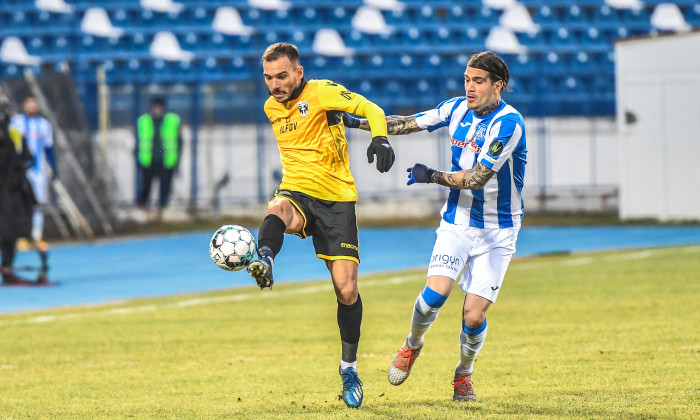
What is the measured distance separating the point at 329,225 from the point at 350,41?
62.6 feet

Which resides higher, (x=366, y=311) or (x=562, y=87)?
(x=562, y=87)

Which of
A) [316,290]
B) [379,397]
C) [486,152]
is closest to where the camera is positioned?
[486,152]

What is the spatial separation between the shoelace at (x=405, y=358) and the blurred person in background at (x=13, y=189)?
7837 millimetres

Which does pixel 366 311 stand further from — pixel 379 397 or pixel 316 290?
pixel 379 397

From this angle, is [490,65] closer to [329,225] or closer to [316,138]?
[316,138]

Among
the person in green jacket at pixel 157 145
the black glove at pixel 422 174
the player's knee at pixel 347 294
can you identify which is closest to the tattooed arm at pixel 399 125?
the black glove at pixel 422 174

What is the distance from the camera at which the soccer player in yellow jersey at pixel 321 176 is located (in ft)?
19.2

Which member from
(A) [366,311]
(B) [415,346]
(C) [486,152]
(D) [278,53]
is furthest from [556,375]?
(A) [366,311]

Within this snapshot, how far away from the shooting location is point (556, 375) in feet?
21.9

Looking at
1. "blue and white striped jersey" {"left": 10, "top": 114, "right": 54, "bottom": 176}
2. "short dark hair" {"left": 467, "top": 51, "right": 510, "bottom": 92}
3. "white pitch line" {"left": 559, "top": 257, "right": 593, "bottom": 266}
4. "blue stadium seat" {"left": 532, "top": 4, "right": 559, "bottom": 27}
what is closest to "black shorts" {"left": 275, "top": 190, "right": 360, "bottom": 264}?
"short dark hair" {"left": 467, "top": 51, "right": 510, "bottom": 92}

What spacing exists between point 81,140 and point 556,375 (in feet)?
49.4

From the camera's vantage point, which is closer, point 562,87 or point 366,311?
point 366,311

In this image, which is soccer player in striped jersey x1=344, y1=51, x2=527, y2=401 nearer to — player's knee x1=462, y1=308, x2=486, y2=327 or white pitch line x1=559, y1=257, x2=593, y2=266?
player's knee x1=462, y1=308, x2=486, y2=327

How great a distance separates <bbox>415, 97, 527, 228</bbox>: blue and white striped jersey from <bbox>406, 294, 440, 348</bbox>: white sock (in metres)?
0.49
